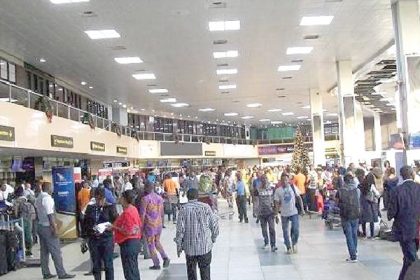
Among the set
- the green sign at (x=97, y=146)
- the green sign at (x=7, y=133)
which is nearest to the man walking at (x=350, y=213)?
the green sign at (x=7, y=133)

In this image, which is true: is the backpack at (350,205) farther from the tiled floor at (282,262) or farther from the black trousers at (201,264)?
the black trousers at (201,264)

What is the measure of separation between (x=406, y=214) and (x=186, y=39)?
12.1 metres

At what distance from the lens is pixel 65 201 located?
52.5ft

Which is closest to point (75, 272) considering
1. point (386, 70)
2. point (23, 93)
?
point (23, 93)

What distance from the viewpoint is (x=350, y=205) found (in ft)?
33.5

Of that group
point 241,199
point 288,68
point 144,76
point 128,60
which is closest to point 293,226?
point 241,199

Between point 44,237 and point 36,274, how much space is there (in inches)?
50.6

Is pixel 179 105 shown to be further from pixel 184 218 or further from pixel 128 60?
pixel 184 218

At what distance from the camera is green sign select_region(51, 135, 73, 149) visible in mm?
18773

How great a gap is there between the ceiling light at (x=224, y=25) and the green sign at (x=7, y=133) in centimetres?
640

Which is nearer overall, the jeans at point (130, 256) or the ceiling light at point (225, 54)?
the jeans at point (130, 256)

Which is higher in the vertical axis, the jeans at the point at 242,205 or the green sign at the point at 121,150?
the green sign at the point at 121,150

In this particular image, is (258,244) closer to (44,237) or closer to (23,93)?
(44,237)

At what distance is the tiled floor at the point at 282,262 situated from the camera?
30.8ft
